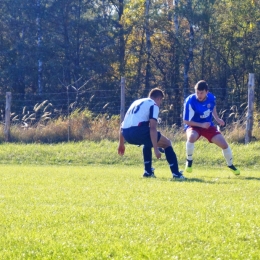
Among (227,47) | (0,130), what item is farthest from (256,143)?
(227,47)

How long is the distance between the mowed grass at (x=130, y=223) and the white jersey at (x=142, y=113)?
2102 millimetres

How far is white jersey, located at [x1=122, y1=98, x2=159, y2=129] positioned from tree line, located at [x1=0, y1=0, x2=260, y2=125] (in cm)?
2504

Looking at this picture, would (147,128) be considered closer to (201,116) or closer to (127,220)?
(201,116)

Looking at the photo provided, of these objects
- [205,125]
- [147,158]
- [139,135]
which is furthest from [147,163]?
[205,125]

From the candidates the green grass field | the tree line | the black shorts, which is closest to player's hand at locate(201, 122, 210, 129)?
the black shorts

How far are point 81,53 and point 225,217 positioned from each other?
33.8 m

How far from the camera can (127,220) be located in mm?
4719

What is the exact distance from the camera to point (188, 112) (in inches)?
Result: 384

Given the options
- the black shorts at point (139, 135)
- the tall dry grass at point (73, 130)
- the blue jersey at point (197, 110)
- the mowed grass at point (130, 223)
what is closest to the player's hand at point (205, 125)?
the blue jersey at point (197, 110)

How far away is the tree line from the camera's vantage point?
112 ft

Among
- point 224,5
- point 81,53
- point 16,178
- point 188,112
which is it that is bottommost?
point 16,178

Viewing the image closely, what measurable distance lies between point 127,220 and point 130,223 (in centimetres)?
13

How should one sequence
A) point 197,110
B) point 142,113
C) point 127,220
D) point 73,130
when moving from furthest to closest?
point 73,130, point 197,110, point 142,113, point 127,220

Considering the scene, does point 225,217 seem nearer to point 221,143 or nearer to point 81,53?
point 221,143
